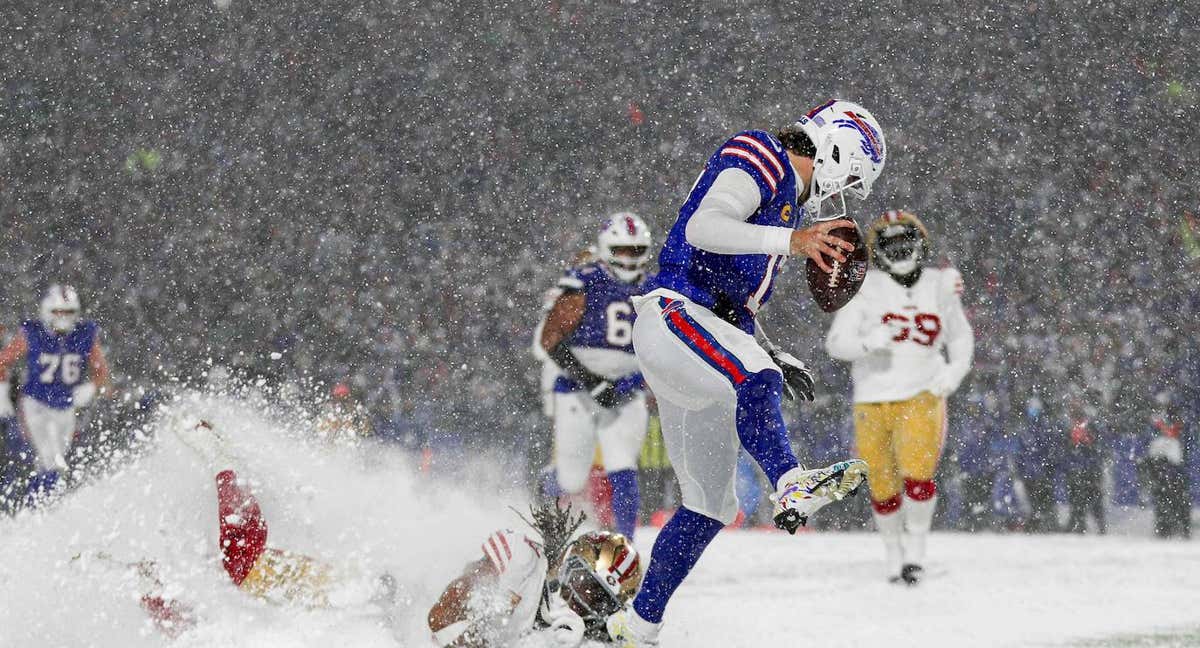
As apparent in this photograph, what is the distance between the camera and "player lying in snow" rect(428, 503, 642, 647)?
3934 mm

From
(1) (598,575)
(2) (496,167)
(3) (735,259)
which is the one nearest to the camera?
(3) (735,259)

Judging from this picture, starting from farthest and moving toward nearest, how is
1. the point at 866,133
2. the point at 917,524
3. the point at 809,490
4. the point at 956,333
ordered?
1. the point at 956,333
2. the point at 917,524
3. the point at 866,133
4. the point at 809,490

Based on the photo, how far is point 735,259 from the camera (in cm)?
366

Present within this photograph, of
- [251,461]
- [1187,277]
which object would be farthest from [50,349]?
[1187,277]

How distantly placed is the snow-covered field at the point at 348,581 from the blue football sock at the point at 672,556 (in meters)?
0.39

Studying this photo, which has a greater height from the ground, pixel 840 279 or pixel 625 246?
pixel 625 246

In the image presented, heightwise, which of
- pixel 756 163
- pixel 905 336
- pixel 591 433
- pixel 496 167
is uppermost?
pixel 496 167

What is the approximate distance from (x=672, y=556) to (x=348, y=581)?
1047 mm

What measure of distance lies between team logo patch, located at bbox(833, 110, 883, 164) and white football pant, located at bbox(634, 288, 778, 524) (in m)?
0.62

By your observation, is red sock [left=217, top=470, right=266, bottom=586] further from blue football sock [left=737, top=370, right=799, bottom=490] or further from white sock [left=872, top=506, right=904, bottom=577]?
white sock [left=872, top=506, right=904, bottom=577]

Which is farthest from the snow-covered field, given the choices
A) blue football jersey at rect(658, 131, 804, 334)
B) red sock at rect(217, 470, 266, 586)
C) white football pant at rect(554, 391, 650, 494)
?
blue football jersey at rect(658, 131, 804, 334)

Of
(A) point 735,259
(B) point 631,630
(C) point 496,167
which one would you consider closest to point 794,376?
(A) point 735,259

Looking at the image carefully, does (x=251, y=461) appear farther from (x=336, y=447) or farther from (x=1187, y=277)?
(x=1187, y=277)

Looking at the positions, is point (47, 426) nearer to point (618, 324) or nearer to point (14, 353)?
point (14, 353)
